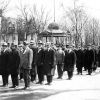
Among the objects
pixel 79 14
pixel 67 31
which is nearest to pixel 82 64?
pixel 79 14

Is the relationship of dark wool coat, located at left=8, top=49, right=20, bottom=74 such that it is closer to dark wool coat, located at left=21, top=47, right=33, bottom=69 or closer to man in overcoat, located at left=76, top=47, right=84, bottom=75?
dark wool coat, located at left=21, top=47, right=33, bottom=69

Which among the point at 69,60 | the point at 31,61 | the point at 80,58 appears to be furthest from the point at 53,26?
the point at 31,61

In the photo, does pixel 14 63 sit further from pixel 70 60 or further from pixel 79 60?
pixel 79 60

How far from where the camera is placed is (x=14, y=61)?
14.0m

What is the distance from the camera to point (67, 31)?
57188mm

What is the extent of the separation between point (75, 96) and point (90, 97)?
561 millimetres

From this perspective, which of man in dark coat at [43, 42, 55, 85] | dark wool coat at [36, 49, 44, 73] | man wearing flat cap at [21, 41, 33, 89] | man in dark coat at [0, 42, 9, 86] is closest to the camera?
man wearing flat cap at [21, 41, 33, 89]

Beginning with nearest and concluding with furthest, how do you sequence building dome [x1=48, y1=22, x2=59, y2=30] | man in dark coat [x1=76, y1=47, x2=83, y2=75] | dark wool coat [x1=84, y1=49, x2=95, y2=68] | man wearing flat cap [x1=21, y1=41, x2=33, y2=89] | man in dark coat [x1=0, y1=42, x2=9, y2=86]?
man wearing flat cap [x1=21, y1=41, x2=33, y2=89] < man in dark coat [x1=0, y1=42, x2=9, y2=86] < man in dark coat [x1=76, y1=47, x2=83, y2=75] < dark wool coat [x1=84, y1=49, x2=95, y2=68] < building dome [x1=48, y1=22, x2=59, y2=30]

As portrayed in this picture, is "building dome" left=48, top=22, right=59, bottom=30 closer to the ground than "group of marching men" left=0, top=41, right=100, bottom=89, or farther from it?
farther from it

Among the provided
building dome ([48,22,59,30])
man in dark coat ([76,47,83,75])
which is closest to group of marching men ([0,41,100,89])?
man in dark coat ([76,47,83,75])

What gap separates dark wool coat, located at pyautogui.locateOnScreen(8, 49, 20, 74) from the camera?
13.9 meters

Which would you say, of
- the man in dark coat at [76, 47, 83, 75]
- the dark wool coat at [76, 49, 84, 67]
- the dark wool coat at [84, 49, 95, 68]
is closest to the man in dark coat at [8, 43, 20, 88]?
the man in dark coat at [76, 47, 83, 75]

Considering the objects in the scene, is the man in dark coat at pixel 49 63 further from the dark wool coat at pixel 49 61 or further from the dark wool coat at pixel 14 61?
the dark wool coat at pixel 14 61

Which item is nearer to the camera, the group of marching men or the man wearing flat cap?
the man wearing flat cap
